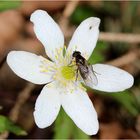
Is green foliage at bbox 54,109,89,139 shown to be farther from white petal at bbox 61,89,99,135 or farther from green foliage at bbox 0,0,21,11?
green foliage at bbox 0,0,21,11

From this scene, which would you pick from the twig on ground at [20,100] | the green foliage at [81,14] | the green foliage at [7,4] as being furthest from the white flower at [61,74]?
the green foliage at [81,14]

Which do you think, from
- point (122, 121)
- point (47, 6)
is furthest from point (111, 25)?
point (122, 121)

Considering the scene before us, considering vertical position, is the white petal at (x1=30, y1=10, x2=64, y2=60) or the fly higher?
the white petal at (x1=30, y1=10, x2=64, y2=60)

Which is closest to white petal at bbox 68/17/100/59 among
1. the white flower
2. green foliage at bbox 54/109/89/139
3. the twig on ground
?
the white flower

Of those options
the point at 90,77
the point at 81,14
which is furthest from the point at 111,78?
the point at 81,14

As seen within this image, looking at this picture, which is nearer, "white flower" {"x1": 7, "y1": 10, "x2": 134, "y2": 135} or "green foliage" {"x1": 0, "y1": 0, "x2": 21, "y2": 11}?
"white flower" {"x1": 7, "y1": 10, "x2": 134, "y2": 135}

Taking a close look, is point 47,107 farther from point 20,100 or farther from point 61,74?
point 20,100

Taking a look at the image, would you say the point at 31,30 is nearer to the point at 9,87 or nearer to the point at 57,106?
the point at 9,87
